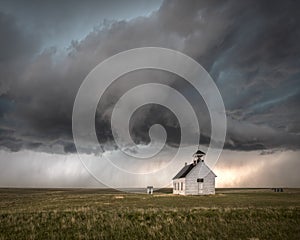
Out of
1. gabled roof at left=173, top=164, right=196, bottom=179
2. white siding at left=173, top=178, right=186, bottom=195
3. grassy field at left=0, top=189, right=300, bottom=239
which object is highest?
gabled roof at left=173, top=164, right=196, bottom=179

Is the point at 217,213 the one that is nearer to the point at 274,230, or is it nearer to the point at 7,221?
the point at 274,230

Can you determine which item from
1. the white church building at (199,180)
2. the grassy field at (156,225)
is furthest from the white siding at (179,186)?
the grassy field at (156,225)

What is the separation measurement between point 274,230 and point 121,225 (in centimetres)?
701

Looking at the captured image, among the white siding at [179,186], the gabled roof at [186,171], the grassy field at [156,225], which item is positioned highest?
the gabled roof at [186,171]

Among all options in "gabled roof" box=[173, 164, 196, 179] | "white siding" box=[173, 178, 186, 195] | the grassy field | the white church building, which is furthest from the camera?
"gabled roof" box=[173, 164, 196, 179]

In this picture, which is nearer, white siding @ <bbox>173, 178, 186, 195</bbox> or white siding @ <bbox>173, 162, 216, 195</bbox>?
white siding @ <bbox>173, 162, 216, 195</bbox>

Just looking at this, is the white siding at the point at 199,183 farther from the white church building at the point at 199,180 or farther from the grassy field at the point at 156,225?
the grassy field at the point at 156,225

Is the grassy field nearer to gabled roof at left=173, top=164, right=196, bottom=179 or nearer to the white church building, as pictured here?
the white church building

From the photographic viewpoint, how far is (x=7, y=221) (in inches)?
625

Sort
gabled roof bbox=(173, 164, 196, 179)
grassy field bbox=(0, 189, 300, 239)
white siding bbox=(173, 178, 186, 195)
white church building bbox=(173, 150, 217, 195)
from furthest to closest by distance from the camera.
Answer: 1. gabled roof bbox=(173, 164, 196, 179)
2. white siding bbox=(173, 178, 186, 195)
3. white church building bbox=(173, 150, 217, 195)
4. grassy field bbox=(0, 189, 300, 239)

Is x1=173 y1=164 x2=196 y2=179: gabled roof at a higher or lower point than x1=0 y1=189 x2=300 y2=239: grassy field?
higher

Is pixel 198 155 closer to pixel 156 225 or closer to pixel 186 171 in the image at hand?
pixel 186 171

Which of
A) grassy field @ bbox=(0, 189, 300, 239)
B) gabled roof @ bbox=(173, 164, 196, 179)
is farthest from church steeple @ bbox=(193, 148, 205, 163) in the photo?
grassy field @ bbox=(0, 189, 300, 239)

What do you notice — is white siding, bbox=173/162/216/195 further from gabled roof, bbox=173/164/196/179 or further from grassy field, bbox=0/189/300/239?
grassy field, bbox=0/189/300/239
